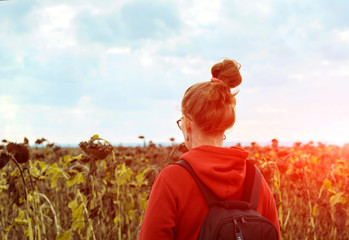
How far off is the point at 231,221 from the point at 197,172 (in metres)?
0.28

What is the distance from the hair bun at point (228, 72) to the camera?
2.06 m

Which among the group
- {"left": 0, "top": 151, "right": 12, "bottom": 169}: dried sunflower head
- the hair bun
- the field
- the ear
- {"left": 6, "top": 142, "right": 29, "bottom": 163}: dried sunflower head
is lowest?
the field

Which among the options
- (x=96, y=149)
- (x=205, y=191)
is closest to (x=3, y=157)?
(x=96, y=149)

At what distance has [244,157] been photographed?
1855 mm

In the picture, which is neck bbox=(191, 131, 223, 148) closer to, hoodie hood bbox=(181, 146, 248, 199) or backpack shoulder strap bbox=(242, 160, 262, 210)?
hoodie hood bbox=(181, 146, 248, 199)

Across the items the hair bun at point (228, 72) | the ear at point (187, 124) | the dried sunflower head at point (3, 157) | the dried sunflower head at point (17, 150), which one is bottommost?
the dried sunflower head at point (3, 157)

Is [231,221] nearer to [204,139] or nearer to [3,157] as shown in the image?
[204,139]

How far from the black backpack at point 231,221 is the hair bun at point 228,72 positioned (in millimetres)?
581

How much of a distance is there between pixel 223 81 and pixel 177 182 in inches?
26.7

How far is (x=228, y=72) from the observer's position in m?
2.06

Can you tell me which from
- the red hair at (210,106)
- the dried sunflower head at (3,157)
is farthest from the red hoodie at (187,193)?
the dried sunflower head at (3,157)

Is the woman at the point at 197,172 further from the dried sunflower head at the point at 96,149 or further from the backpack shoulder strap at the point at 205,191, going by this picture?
the dried sunflower head at the point at 96,149

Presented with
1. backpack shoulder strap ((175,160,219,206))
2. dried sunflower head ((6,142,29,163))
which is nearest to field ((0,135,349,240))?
dried sunflower head ((6,142,29,163))

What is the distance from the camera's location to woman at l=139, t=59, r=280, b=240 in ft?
5.64
